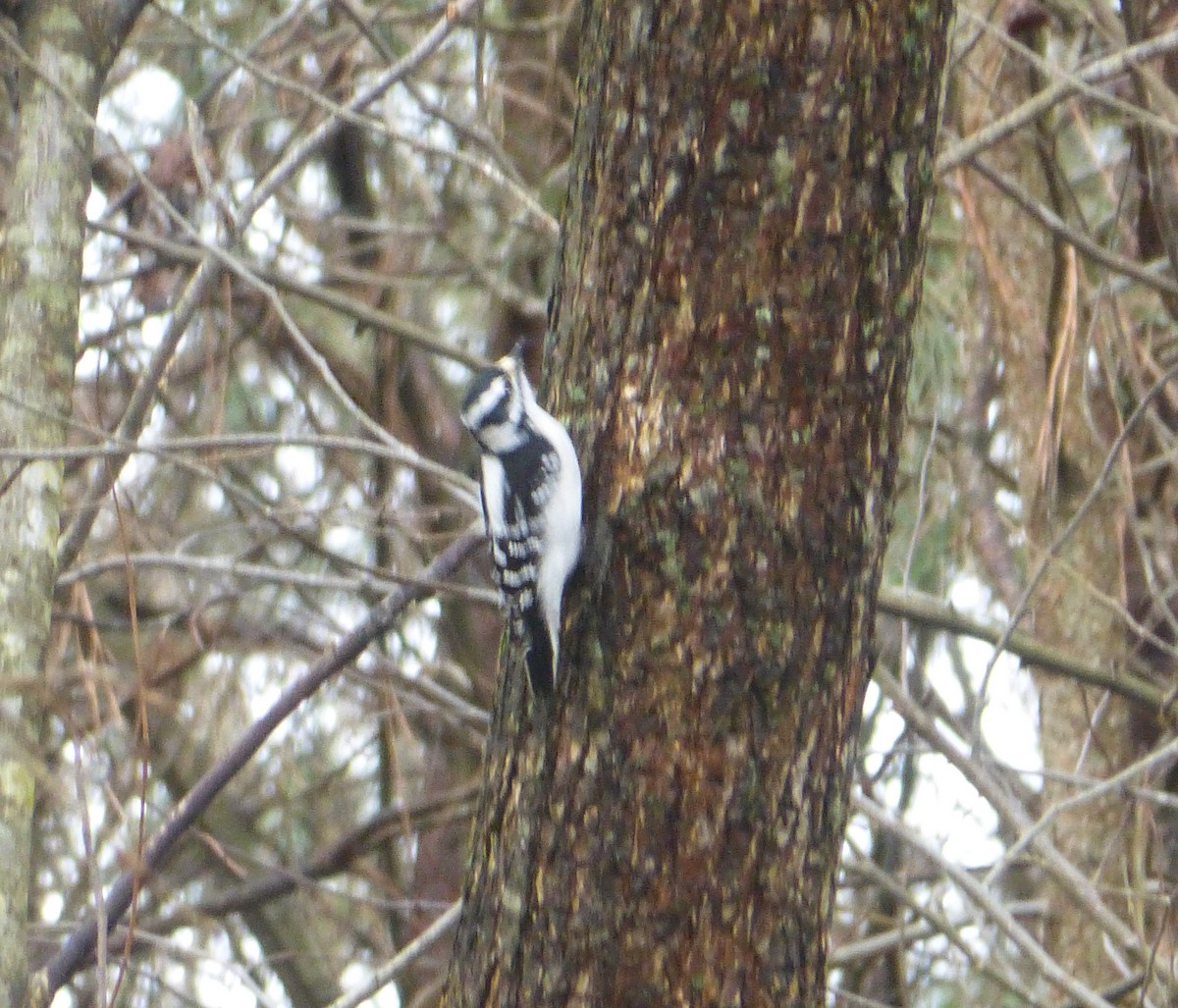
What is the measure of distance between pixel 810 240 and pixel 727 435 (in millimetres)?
328

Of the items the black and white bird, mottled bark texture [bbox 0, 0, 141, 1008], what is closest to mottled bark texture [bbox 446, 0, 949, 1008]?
the black and white bird

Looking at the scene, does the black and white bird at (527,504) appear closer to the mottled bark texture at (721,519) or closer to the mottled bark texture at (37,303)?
the mottled bark texture at (721,519)

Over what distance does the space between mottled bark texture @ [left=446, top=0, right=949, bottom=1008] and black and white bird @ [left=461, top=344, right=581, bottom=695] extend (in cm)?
8

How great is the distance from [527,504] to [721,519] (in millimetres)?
849

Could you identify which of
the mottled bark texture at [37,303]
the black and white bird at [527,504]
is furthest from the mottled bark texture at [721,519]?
the mottled bark texture at [37,303]

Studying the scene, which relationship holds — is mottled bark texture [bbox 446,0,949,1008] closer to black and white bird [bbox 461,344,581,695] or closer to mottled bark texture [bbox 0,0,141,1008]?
black and white bird [bbox 461,344,581,695]

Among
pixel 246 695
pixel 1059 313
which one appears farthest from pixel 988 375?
pixel 246 695

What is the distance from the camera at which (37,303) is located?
3025 millimetres

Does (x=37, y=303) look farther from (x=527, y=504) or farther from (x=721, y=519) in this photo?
(x=721, y=519)

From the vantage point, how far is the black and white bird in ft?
8.78

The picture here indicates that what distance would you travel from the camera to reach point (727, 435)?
8.21 ft

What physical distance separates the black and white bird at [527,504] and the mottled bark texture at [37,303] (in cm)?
84

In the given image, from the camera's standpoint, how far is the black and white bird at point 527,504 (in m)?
2.68

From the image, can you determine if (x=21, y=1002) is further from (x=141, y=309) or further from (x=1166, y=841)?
(x=1166, y=841)
